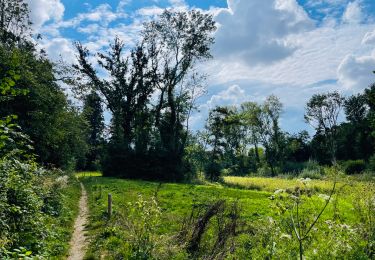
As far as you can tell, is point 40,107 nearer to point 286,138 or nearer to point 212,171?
point 212,171

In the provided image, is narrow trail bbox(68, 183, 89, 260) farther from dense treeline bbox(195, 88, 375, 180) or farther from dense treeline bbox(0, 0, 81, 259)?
dense treeline bbox(195, 88, 375, 180)

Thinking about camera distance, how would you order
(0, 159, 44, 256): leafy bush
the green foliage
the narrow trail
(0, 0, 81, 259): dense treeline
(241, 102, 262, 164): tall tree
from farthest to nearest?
(241, 102, 262, 164): tall tree → the green foliage → the narrow trail → (0, 159, 44, 256): leafy bush → (0, 0, 81, 259): dense treeline

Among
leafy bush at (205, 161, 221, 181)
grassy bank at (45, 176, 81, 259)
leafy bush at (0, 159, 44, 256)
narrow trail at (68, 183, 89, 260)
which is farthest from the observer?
leafy bush at (205, 161, 221, 181)

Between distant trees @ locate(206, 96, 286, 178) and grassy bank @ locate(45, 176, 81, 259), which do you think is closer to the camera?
grassy bank @ locate(45, 176, 81, 259)

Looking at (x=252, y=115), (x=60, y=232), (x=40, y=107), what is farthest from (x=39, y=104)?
(x=252, y=115)

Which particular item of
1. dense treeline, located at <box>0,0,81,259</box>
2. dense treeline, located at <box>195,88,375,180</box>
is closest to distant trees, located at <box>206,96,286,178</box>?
dense treeline, located at <box>195,88,375,180</box>

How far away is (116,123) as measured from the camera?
58812 mm

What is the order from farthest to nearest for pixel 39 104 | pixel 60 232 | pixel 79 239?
pixel 39 104 < pixel 79 239 < pixel 60 232

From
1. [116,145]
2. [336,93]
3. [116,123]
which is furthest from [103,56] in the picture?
[336,93]

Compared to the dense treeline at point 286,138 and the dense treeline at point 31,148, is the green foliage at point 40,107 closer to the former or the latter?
the dense treeline at point 31,148

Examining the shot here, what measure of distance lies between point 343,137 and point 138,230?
7579 cm

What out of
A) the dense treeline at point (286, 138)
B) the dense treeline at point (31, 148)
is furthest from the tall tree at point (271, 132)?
the dense treeline at point (31, 148)

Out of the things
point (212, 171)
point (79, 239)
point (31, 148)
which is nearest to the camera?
point (31, 148)

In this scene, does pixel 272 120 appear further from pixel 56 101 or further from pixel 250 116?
pixel 56 101
